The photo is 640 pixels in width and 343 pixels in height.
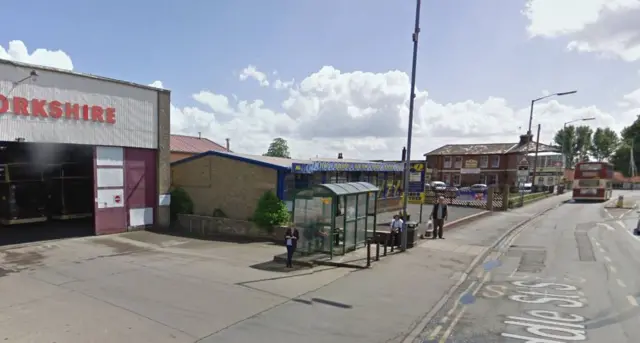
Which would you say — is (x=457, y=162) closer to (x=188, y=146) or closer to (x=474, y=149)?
(x=474, y=149)

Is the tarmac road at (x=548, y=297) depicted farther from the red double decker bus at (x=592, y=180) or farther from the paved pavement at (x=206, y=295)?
the red double decker bus at (x=592, y=180)

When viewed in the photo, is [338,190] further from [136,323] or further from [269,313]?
[136,323]

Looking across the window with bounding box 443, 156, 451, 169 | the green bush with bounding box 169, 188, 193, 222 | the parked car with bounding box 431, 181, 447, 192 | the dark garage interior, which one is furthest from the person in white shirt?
the window with bounding box 443, 156, 451, 169

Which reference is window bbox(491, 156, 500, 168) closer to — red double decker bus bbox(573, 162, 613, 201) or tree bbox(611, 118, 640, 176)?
red double decker bus bbox(573, 162, 613, 201)

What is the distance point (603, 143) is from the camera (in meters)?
95.1

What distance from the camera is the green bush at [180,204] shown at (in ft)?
59.6

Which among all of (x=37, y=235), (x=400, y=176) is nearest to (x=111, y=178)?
(x=37, y=235)

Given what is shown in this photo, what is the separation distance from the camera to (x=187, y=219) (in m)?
17.5

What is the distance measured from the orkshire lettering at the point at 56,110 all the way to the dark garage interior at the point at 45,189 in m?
2.33

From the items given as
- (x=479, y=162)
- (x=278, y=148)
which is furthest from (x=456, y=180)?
(x=278, y=148)

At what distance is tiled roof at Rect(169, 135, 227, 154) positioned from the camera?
95.0ft

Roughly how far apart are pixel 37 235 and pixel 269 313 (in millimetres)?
13423

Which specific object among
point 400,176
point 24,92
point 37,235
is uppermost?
point 24,92

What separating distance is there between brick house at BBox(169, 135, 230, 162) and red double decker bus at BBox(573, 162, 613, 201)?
3683cm
